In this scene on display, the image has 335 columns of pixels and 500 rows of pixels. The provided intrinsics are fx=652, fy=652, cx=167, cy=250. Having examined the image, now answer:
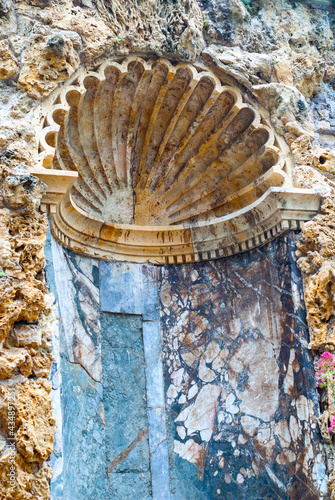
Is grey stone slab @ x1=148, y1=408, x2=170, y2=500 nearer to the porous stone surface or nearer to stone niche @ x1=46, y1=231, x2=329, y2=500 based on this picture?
stone niche @ x1=46, y1=231, x2=329, y2=500

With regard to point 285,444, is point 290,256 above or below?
above

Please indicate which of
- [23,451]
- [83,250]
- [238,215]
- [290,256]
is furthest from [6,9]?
[23,451]

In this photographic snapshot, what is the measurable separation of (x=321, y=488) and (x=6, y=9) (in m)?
3.39

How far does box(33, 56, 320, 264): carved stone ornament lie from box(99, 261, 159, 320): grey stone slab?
0.31ft

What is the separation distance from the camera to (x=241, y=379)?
446 centimetres

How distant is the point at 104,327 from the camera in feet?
14.6

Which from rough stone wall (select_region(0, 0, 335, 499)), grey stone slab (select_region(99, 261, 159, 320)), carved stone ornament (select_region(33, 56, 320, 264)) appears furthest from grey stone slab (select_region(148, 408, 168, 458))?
rough stone wall (select_region(0, 0, 335, 499))

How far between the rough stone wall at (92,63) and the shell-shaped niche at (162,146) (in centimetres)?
15

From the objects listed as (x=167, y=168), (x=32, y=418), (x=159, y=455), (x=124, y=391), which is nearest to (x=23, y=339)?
(x=32, y=418)

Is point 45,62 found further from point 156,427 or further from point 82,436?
point 156,427

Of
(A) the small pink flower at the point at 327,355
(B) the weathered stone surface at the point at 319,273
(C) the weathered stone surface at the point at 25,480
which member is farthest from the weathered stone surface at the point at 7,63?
(A) the small pink flower at the point at 327,355

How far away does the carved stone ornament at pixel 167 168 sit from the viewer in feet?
14.2

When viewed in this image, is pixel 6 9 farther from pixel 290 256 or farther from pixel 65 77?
pixel 290 256

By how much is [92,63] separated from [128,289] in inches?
61.6
